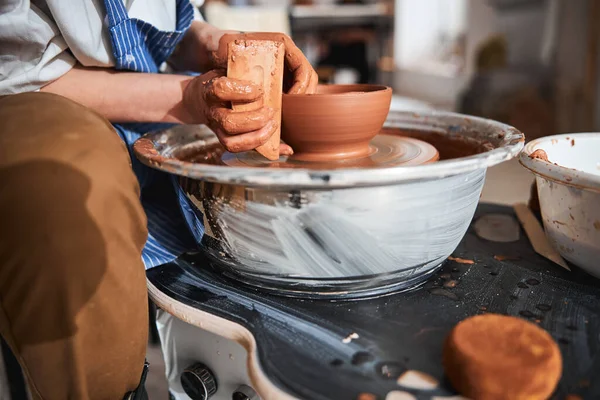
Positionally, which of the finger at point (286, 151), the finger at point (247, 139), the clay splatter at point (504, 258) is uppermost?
the finger at point (247, 139)

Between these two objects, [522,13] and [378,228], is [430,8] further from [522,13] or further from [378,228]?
[378,228]

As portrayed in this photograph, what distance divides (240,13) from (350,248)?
427cm

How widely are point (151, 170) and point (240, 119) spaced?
424mm

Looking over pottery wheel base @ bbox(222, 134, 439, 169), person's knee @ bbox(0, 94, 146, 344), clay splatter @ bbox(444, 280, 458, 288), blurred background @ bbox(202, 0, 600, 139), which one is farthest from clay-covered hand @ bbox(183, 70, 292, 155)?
blurred background @ bbox(202, 0, 600, 139)

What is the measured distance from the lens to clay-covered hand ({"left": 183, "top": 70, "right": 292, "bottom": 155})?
31.5 inches

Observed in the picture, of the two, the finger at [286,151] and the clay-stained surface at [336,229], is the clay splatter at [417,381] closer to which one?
the clay-stained surface at [336,229]

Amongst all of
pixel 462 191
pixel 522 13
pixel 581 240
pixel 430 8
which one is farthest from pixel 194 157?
pixel 430 8

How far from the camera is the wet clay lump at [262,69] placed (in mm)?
814

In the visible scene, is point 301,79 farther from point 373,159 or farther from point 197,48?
point 197,48

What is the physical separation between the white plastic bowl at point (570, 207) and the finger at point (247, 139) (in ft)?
1.57

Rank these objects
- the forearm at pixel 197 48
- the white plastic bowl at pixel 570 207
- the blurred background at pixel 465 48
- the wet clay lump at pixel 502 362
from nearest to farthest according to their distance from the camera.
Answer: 1. the wet clay lump at pixel 502 362
2. the white plastic bowl at pixel 570 207
3. the forearm at pixel 197 48
4. the blurred background at pixel 465 48

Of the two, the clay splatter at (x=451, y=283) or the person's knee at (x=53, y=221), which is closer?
the person's knee at (x=53, y=221)

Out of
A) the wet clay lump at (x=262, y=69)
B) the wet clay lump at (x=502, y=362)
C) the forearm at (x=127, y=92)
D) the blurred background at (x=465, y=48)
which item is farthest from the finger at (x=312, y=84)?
the blurred background at (x=465, y=48)

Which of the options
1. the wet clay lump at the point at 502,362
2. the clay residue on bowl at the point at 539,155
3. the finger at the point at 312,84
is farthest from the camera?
the finger at the point at 312,84
